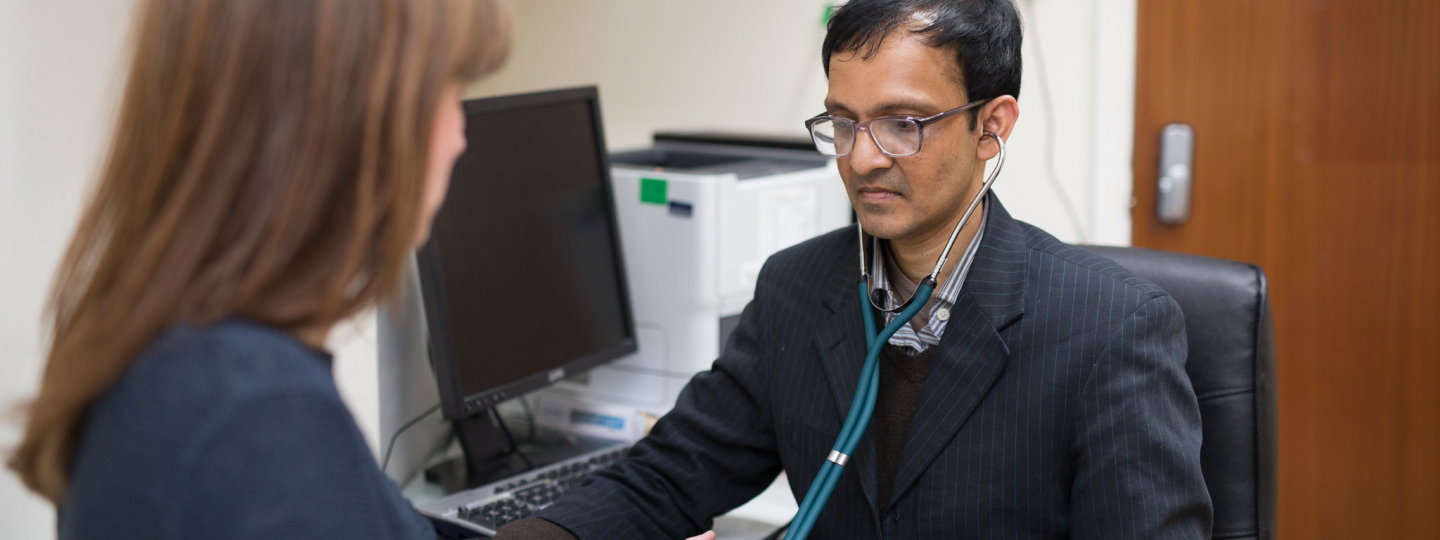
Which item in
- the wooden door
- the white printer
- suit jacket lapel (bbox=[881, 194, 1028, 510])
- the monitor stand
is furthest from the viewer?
the wooden door

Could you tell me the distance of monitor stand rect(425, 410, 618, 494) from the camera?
144 cm

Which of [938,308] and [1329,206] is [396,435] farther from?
[1329,206]

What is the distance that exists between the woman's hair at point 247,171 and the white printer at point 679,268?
1016mm

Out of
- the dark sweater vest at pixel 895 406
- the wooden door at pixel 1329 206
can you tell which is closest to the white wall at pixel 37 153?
the dark sweater vest at pixel 895 406

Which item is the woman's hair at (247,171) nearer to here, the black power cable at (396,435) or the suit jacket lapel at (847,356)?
the suit jacket lapel at (847,356)

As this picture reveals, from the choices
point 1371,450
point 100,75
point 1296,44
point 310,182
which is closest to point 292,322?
point 310,182

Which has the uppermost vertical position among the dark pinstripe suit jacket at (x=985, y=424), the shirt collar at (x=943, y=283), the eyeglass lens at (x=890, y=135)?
the eyeglass lens at (x=890, y=135)

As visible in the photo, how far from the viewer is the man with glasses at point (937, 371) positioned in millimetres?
1045

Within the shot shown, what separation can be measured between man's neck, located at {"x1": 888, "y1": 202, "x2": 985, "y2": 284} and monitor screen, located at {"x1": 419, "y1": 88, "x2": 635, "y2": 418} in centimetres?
52

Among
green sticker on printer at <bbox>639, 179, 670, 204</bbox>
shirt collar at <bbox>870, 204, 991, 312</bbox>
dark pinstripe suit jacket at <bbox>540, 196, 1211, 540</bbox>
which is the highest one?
green sticker on printer at <bbox>639, 179, 670, 204</bbox>

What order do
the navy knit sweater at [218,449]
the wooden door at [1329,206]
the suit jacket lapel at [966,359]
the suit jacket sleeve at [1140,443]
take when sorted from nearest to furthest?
the navy knit sweater at [218,449] → the suit jacket sleeve at [1140,443] → the suit jacket lapel at [966,359] → the wooden door at [1329,206]

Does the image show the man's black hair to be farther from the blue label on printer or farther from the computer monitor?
the blue label on printer

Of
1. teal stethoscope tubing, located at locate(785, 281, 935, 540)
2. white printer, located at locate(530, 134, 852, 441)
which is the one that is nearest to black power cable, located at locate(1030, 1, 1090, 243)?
white printer, located at locate(530, 134, 852, 441)

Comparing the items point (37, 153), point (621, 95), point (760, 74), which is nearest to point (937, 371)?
point (37, 153)
